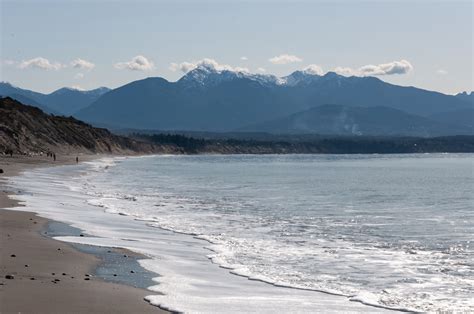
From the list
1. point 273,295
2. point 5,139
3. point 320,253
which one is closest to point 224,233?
point 320,253

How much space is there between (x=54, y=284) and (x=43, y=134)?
372 feet

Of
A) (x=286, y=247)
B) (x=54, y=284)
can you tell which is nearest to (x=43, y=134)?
(x=286, y=247)

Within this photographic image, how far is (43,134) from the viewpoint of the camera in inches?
4823

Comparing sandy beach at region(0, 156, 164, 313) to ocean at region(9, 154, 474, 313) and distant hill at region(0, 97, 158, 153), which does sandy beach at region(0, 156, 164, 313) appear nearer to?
ocean at region(9, 154, 474, 313)

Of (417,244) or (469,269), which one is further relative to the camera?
(417,244)

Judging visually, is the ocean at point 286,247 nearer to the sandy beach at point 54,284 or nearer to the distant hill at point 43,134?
the sandy beach at point 54,284

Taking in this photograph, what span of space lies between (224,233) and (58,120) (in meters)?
123

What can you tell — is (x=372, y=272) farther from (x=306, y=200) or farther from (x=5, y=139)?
(x=5, y=139)

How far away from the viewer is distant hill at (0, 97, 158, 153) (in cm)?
10444

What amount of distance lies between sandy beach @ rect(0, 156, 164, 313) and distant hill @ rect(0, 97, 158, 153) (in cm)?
8073

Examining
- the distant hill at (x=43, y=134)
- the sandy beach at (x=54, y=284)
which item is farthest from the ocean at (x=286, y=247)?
the distant hill at (x=43, y=134)

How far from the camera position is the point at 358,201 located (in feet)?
136

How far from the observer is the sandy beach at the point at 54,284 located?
11.5 metres

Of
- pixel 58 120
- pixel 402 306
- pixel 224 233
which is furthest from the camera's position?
pixel 58 120
